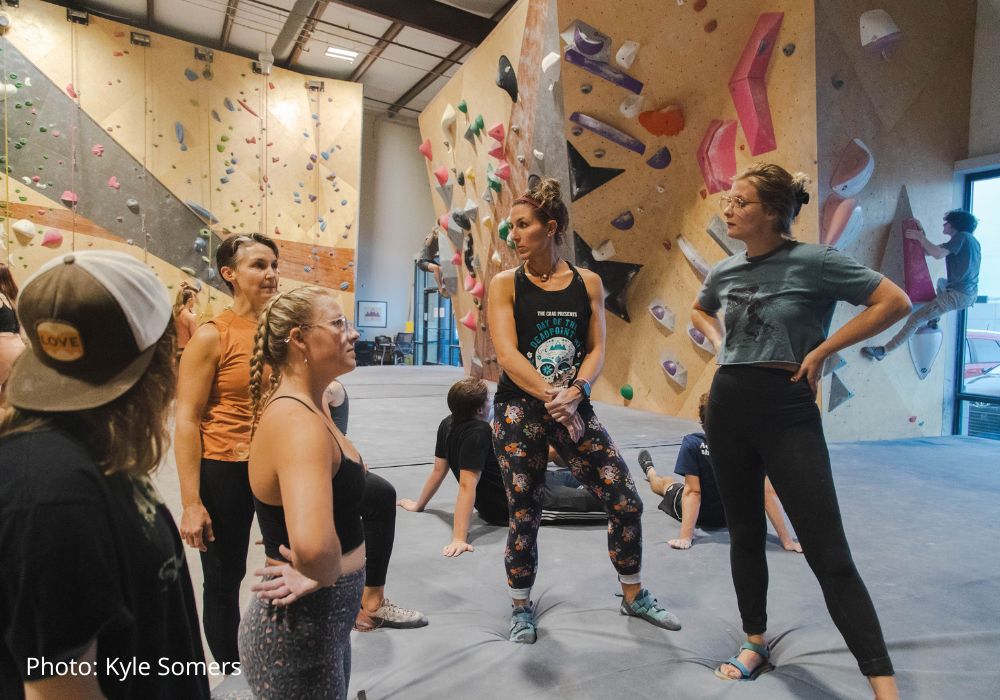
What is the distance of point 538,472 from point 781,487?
687 mm

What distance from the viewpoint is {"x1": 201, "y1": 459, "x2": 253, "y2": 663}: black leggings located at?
1.57 m

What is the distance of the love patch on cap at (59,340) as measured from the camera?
27.1 inches

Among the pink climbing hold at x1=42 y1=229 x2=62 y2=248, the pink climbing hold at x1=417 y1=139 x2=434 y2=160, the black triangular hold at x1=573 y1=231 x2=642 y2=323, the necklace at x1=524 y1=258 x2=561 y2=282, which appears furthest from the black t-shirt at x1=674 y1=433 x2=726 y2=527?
the pink climbing hold at x1=42 y1=229 x2=62 y2=248

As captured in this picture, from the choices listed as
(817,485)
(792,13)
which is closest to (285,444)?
(817,485)

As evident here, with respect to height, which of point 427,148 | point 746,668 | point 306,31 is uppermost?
point 306,31

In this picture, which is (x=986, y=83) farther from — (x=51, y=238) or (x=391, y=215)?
(x=391, y=215)

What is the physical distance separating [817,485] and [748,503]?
224 millimetres

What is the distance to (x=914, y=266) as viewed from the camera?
540 cm

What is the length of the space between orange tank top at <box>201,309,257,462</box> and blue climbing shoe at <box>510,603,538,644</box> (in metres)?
0.95

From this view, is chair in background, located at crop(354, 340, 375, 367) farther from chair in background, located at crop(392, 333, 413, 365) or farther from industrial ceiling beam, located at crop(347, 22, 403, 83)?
industrial ceiling beam, located at crop(347, 22, 403, 83)

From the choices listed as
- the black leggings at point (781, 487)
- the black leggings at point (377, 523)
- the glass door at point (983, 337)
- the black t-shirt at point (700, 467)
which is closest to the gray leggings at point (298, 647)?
the black leggings at point (377, 523)

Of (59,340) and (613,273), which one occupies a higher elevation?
(613,273)

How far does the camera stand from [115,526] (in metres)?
0.68

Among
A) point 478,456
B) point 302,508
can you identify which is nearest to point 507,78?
point 478,456
